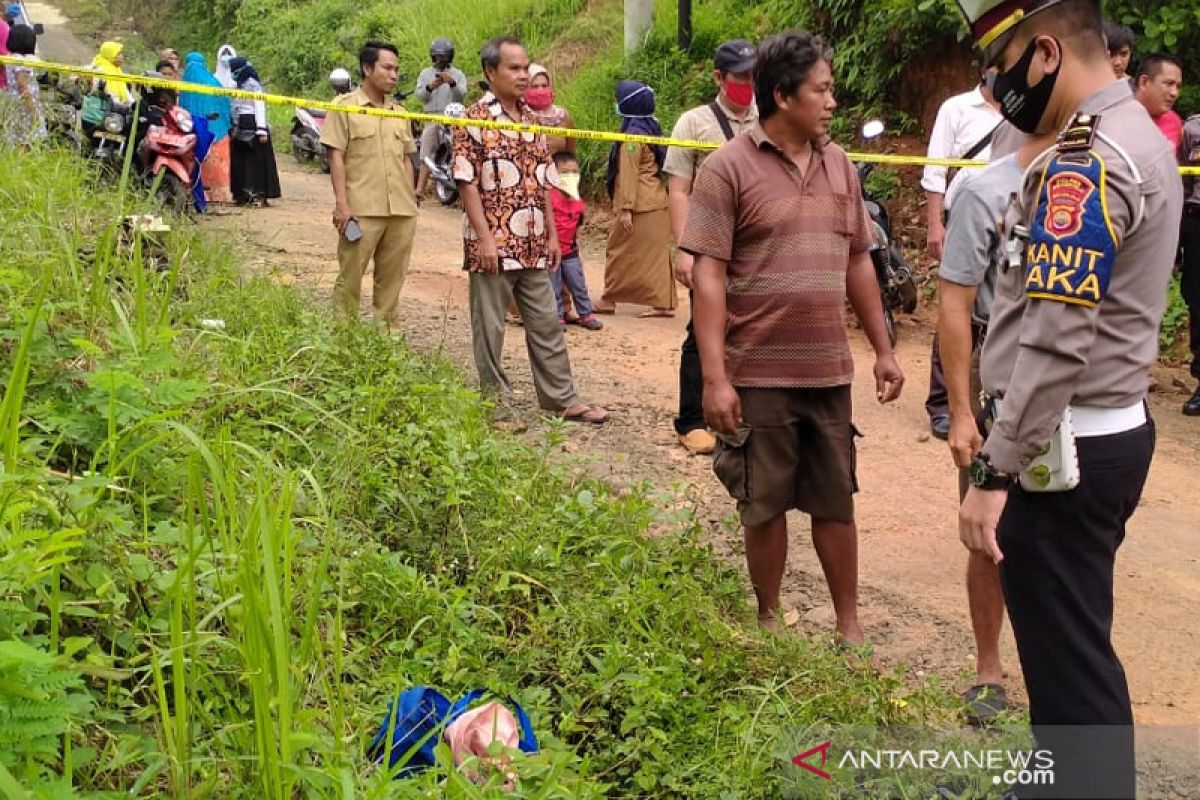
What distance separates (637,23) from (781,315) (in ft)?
35.9

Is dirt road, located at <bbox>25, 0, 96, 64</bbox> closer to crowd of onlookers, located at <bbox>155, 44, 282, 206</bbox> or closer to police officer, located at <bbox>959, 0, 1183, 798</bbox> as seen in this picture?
crowd of onlookers, located at <bbox>155, 44, 282, 206</bbox>

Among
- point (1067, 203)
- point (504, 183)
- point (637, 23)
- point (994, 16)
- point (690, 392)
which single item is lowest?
point (690, 392)

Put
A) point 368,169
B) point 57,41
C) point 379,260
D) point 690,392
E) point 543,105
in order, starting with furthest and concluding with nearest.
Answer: point 57,41, point 543,105, point 379,260, point 368,169, point 690,392

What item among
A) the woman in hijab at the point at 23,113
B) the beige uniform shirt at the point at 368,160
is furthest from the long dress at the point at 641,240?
the woman in hijab at the point at 23,113

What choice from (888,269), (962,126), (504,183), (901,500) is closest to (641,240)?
(888,269)

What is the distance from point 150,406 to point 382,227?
3.48 m

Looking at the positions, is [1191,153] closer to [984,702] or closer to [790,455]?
[790,455]

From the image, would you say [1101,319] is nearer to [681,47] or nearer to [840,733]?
[840,733]

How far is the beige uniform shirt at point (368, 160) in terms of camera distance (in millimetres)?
6656

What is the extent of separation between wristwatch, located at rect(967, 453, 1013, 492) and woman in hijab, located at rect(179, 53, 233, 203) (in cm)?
1074

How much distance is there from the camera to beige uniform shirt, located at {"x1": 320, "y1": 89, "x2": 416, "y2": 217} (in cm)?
666

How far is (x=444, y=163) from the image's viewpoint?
1284cm

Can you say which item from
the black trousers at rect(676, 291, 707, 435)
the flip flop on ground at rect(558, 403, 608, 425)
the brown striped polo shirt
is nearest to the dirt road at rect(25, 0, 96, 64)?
the flip flop on ground at rect(558, 403, 608, 425)

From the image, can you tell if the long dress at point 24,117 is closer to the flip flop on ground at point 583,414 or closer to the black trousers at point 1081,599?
the flip flop on ground at point 583,414
